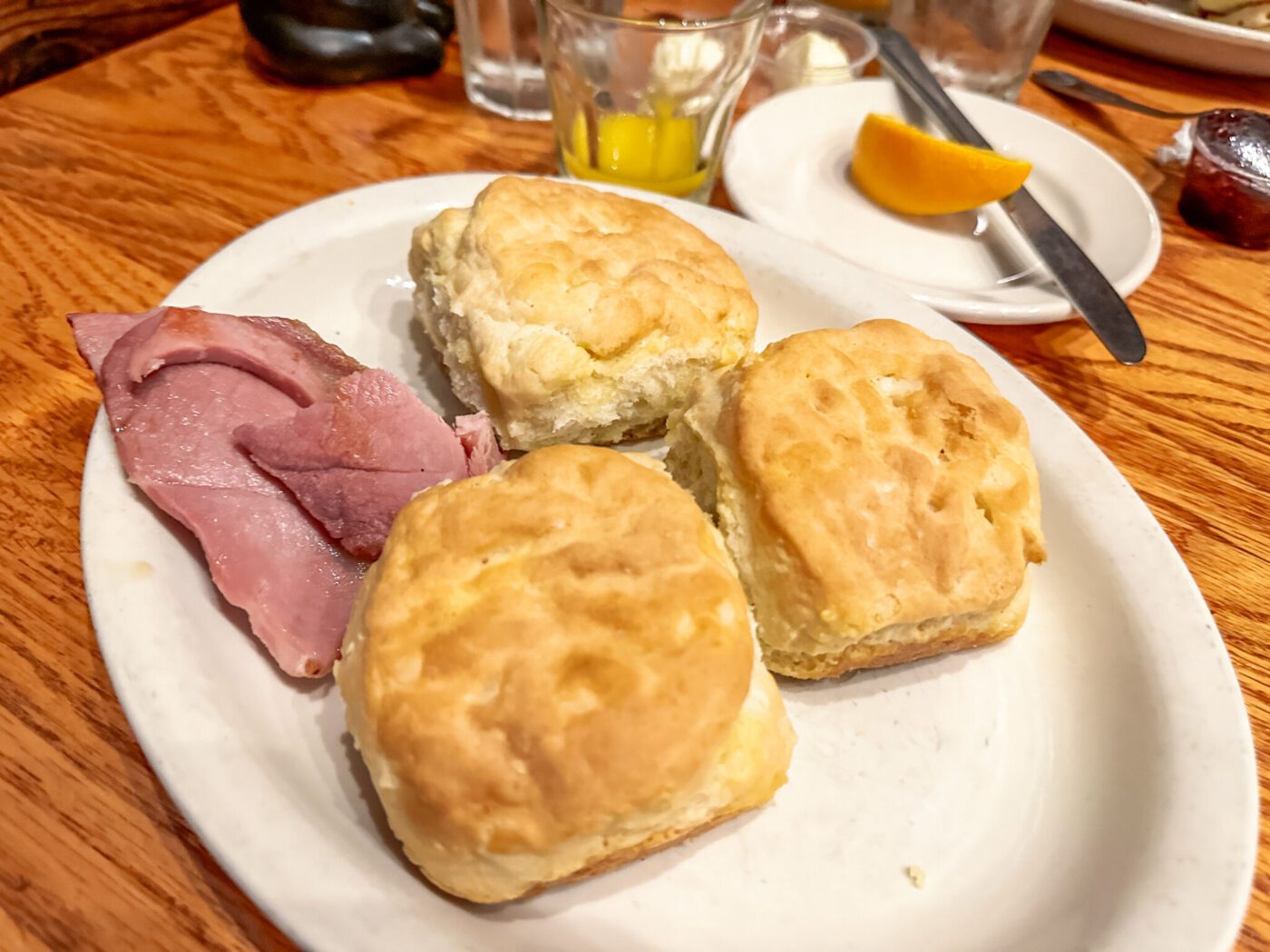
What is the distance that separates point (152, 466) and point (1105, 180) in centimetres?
247

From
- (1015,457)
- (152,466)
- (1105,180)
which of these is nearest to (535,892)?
(152,466)

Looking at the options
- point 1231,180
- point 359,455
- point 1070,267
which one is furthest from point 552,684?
point 1231,180

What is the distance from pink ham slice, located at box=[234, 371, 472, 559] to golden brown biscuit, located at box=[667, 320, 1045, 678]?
1.40 ft

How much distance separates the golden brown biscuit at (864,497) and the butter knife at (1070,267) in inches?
26.6

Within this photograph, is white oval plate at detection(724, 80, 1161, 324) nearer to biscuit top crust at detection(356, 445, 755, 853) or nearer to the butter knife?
the butter knife

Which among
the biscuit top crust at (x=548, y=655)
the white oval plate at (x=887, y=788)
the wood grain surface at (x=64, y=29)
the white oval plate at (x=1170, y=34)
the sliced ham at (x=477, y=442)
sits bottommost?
the white oval plate at (x=887, y=788)

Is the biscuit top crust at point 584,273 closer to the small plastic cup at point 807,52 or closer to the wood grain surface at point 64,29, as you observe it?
the small plastic cup at point 807,52

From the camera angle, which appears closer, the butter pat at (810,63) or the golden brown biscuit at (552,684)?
the golden brown biscuit at (552,684)

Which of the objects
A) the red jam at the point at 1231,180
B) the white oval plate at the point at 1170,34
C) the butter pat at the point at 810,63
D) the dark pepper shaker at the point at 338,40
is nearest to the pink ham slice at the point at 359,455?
the dark pepper shaker at the point at 338,40

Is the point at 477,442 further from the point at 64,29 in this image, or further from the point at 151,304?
the point at 64,29

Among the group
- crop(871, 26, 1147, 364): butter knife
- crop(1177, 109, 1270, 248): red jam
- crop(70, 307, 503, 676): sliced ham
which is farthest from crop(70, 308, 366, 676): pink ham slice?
crop(1177, 109, 1270, 248): red jam

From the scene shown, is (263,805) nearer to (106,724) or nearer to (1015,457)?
(106,724)

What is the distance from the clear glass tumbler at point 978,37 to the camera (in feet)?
9.50

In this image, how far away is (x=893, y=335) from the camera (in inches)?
60.2
